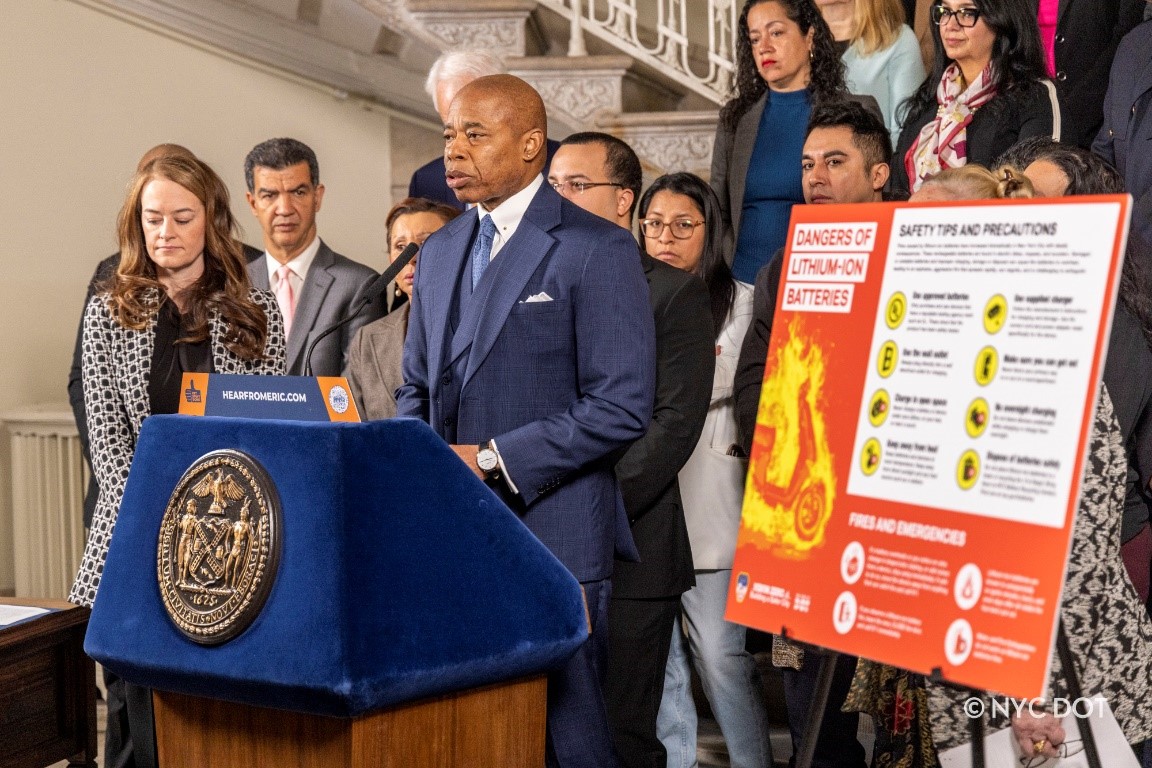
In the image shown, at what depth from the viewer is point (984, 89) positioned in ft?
9.75

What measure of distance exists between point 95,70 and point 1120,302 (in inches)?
153

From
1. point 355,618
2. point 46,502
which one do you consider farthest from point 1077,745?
point 46,502

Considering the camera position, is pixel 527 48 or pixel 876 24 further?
pixel 527 48

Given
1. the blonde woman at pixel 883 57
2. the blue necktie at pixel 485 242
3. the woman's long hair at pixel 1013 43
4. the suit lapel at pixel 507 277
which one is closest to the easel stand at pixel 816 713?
the suit lapel at pixel 507 277

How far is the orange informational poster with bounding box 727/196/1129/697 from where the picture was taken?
1207 millimetres

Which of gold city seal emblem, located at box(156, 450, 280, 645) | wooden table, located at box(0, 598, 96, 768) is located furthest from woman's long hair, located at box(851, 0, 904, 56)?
gold city seal emblem, located at box(156, 450, 280, 645)

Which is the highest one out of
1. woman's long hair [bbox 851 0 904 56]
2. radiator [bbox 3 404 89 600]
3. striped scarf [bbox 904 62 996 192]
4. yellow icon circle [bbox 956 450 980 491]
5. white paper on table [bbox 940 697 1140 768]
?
woman's long hair [bbox 851 0 904 56]

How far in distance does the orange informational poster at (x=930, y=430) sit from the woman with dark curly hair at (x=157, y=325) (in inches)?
48.5

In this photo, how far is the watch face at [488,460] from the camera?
1.82 metres

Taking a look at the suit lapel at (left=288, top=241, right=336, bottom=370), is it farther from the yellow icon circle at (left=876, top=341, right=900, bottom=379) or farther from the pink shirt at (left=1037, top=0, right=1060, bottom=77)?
the yellow icon circle at (left=876, top=341, right=900, bottom=379)

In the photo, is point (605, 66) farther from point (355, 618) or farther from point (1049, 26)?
point (355, 618)

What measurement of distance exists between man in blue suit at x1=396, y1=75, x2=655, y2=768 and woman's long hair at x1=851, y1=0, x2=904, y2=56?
197cm

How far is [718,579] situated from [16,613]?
4.67 feet

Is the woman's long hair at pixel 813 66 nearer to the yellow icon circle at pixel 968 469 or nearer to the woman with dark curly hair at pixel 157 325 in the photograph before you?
the woman with dark curly hair at pixel 157 325
